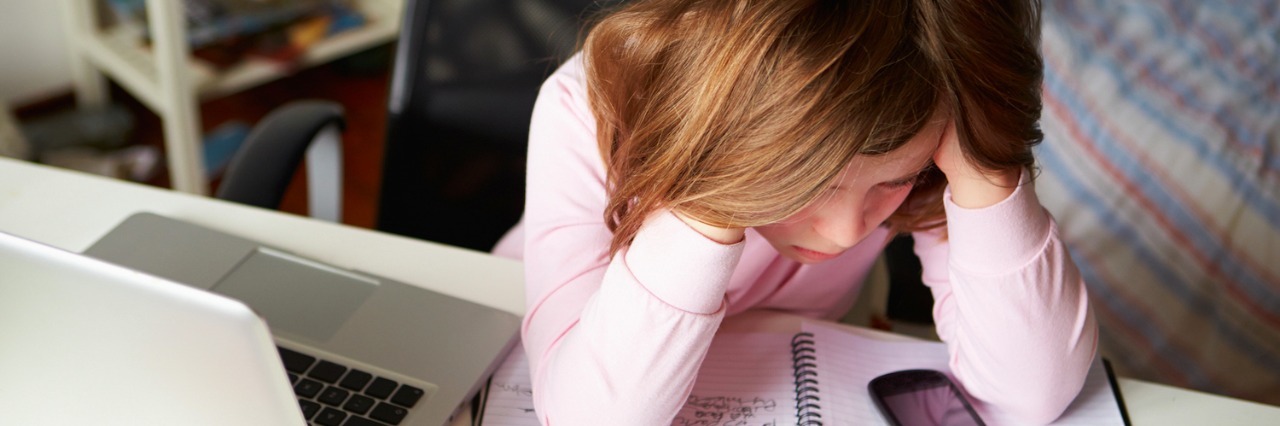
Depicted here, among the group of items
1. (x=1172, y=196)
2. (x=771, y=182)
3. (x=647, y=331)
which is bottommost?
(x=1172, y=196)

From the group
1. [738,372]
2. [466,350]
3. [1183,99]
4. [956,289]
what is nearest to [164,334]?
[466,350]

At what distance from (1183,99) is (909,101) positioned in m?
1.06

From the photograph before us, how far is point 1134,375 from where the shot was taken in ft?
4.12

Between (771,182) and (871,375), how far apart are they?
25 centimetres

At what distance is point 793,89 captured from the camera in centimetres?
51

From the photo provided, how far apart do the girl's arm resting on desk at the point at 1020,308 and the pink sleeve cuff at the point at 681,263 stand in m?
0.18

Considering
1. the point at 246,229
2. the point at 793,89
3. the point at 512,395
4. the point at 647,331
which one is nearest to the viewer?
the point at 793,89

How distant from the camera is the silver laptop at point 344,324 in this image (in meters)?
0.67

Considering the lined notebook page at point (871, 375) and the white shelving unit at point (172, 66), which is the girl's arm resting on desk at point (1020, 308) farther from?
the white shelving unit at point (172, 66)

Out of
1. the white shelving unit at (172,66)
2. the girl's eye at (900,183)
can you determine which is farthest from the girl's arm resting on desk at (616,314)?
the white shelving unit at (172,66)

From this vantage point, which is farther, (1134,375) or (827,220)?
(1134,375)

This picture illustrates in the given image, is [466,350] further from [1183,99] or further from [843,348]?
[1183,99]

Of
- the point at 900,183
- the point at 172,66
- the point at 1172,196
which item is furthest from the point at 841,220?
the point at 172,66

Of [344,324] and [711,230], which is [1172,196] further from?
[344,324]
